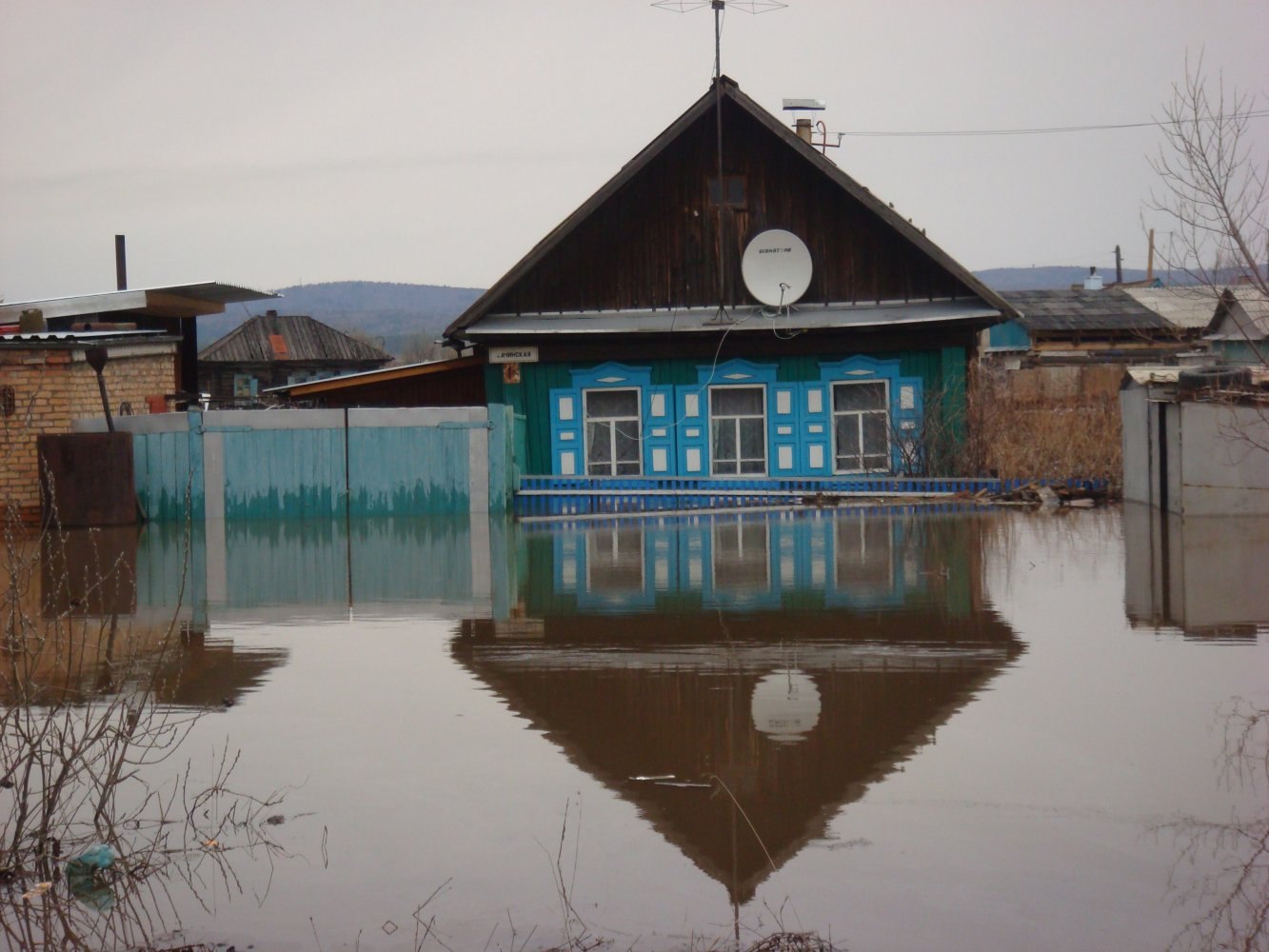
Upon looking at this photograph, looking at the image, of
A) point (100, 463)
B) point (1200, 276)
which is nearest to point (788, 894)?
point (1200, 276)

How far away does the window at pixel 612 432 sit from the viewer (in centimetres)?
2341

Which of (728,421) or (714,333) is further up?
(714,333)

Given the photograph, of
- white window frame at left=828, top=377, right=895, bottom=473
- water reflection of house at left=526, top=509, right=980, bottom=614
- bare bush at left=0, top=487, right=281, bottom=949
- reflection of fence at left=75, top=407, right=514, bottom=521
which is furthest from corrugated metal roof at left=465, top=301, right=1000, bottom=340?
bare bush at left=0, top=487, right=281, bottom=949

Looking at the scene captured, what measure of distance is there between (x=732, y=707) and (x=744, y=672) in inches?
32.8

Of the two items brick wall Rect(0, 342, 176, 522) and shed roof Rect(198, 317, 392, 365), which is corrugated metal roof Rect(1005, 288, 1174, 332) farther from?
brick wall Rect(0, 342, 176, 522)

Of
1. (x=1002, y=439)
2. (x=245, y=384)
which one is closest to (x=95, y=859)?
(x=1002, y=439)

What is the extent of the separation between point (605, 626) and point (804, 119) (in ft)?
58.7

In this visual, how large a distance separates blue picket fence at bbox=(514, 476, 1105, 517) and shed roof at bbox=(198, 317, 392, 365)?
35.7 metres

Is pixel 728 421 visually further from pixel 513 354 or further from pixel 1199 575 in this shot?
pixel 1199 575

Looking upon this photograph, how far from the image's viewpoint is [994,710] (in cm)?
691

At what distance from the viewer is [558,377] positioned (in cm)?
2327

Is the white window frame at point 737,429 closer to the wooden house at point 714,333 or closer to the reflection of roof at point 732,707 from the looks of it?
the wooden house at point 714,333

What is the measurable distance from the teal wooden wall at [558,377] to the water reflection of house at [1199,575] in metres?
7.04

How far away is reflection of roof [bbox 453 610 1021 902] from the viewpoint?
210 inches
